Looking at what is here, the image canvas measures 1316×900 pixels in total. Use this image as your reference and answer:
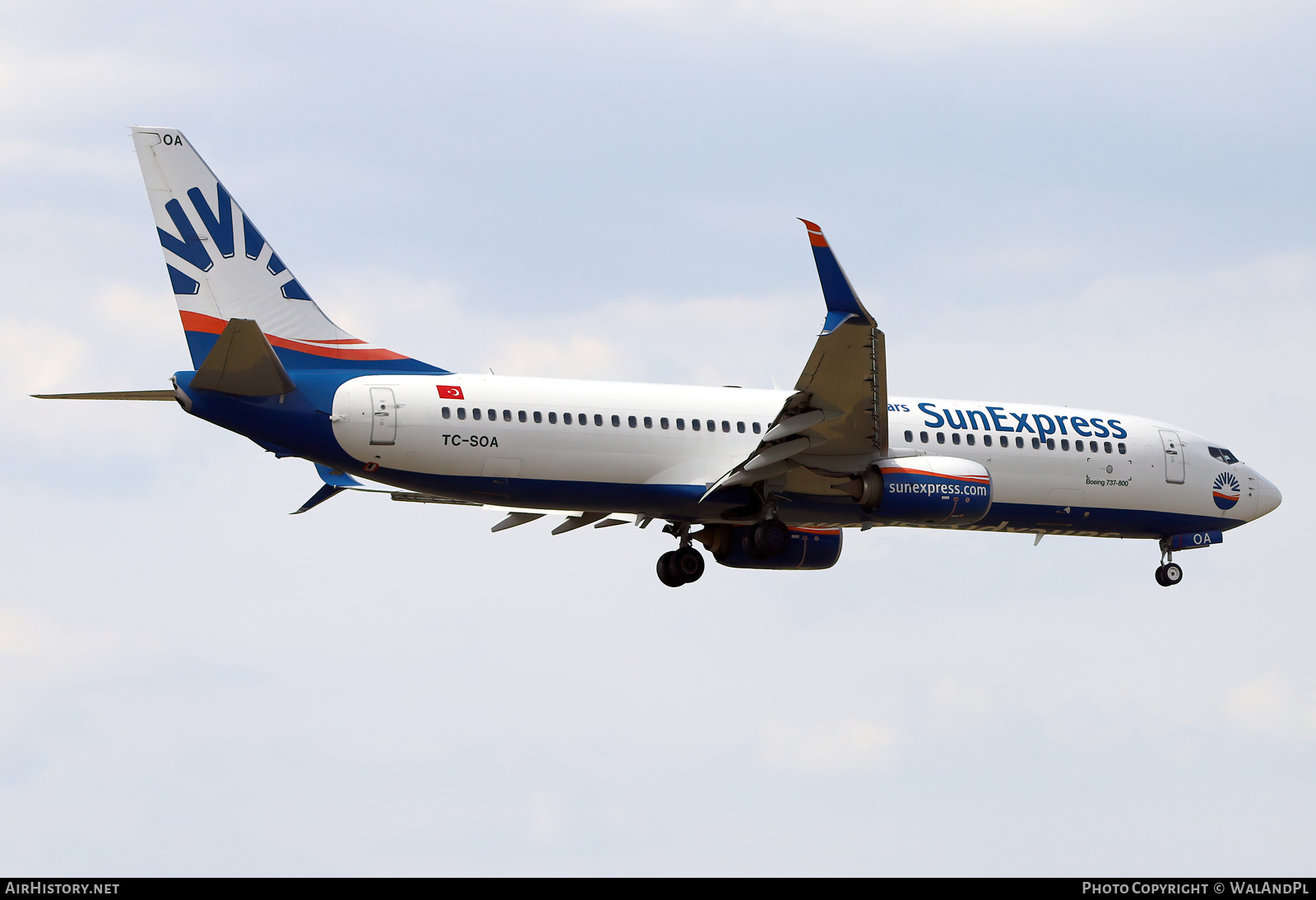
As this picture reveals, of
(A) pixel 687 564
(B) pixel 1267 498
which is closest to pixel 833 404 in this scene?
(A) pixel 687 564

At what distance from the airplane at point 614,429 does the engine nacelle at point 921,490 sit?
37mm

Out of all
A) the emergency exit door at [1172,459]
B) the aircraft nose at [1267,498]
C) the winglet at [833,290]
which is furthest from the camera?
the aircraft nose at [1267,498]

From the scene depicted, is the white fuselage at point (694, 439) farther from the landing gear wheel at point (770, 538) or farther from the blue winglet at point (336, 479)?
the blue winglet at point (336, 479)

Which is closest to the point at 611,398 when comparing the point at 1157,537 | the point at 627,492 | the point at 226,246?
the point at 627,492

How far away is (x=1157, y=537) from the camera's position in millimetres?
37625

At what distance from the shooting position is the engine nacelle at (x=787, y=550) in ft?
120

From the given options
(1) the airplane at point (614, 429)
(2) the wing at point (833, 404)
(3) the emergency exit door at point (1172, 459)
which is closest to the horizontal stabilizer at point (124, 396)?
(1) the airplane at point (614, 429)

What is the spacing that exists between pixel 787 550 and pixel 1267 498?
11.6 metres

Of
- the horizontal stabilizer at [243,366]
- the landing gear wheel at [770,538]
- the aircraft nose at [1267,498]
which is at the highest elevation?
the aircraft nose at [1267,498]

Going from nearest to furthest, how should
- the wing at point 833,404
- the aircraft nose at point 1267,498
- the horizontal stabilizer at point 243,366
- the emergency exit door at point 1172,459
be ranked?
the horizontal stabilizer at point 243,366
the wing at point 833,404
the emergency exit door at point 1172,459
the aircraft nose at point 1267,498

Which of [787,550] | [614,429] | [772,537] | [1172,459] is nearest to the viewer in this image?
[614,429]

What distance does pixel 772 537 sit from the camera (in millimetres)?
34000

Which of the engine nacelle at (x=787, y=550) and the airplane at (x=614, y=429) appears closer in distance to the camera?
the airplane at (x=614, y=429)

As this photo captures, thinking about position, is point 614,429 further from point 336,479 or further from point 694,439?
point 336,479
